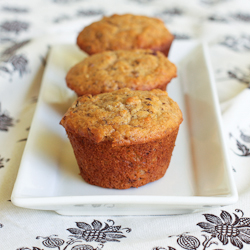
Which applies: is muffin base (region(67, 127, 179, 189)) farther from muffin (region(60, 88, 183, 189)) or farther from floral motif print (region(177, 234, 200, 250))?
floral motif print (region(177, 234, 200, 250))

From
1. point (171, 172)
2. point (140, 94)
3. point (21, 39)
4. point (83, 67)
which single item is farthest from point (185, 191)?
point (21, 39)

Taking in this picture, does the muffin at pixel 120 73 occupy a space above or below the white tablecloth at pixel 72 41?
above

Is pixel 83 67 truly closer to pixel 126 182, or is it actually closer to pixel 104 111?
pixel 104 111

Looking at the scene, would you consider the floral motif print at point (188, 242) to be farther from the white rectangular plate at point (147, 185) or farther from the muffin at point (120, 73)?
the muffin at point (120, 73)

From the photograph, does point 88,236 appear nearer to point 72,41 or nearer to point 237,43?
point 72,41

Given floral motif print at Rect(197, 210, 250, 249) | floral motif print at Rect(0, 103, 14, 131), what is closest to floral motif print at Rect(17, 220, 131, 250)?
floral motif print at Rect(197, 210, 250, 249)

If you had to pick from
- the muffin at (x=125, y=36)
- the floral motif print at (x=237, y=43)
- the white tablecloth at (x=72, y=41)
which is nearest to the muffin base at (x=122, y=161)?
the white tablecloth at (x=72, y=41)
